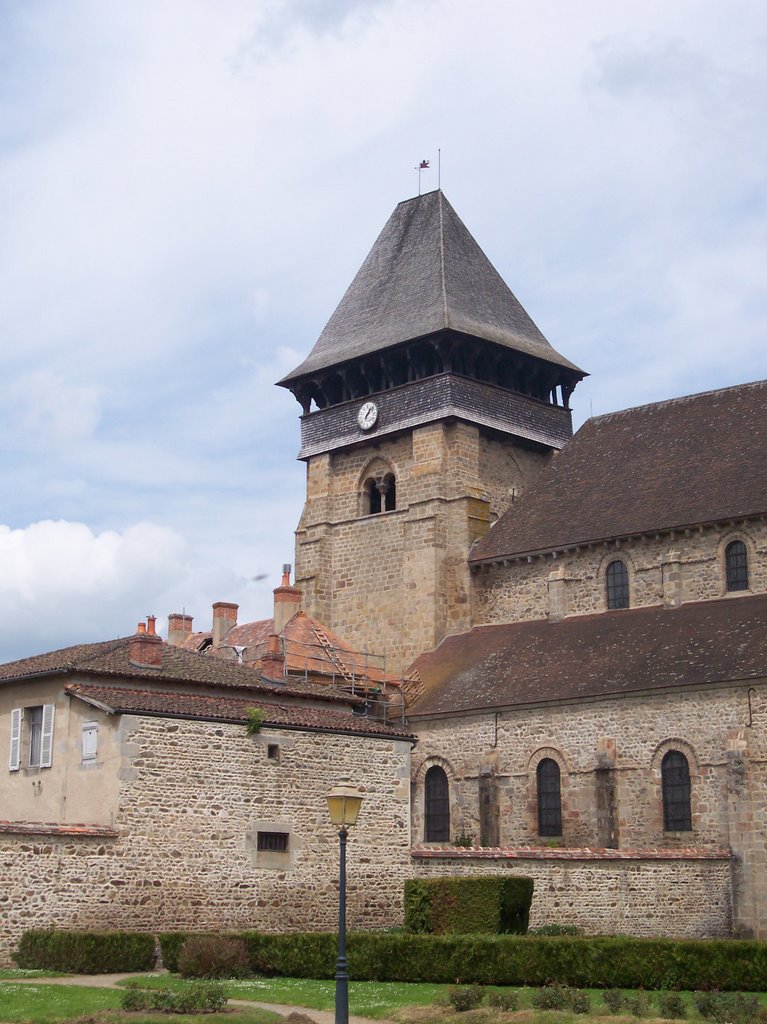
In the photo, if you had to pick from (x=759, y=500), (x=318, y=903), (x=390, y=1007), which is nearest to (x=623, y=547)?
(x=759, y=500)

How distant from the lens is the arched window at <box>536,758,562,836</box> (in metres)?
36.1

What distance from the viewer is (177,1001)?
18.0 meters

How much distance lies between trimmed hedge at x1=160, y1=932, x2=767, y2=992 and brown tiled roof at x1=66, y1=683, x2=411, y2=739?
415 centimetres

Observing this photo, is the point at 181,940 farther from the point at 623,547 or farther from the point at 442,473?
the point at 442,473

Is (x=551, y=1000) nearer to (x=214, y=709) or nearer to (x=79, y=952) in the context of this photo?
(x=79, y=952)

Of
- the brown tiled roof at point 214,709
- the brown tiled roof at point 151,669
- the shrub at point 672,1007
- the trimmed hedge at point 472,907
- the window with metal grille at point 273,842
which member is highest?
the brown tiled roof at point 151,669

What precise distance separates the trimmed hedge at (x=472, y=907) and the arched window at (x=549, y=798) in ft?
28.7

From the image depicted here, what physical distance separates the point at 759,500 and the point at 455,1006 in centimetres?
2219

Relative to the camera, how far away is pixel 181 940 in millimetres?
22984

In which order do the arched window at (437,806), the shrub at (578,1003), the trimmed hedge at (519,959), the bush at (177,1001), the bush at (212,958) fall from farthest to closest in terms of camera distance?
the arched window at (437,806)
the bush at (212,958)
the trimmed hedge at (519,959)
the shrub at (578,1003)
the bush at (177,1001)

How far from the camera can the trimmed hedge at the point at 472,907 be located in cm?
2661

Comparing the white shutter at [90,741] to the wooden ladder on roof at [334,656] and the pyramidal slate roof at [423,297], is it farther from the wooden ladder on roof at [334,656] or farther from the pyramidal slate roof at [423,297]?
the pyramidal slate roof at [423,297]

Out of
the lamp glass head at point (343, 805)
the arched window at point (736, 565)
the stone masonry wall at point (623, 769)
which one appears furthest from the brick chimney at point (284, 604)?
the lamp glass head at point (343, 805)

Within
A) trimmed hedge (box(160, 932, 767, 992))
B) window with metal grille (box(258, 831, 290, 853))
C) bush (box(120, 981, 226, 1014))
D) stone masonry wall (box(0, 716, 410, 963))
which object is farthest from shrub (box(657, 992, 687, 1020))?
window with metal grille (box(258, 831, 290, 853))
